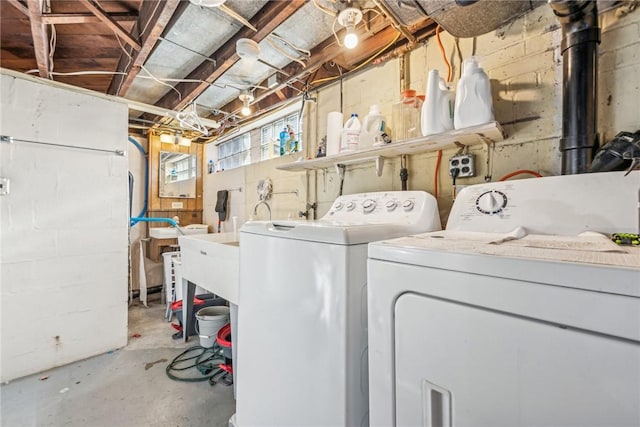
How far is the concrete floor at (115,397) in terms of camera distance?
1536 millimetres

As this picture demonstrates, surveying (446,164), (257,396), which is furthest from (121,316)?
(446,164)

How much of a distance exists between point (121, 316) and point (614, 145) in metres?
3.29

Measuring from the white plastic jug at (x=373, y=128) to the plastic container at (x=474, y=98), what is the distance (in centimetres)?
49

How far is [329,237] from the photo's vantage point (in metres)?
0.92

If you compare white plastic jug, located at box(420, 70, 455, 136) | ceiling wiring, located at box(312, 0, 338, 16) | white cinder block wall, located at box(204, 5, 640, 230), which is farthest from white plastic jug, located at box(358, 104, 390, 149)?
ceiling wiring, located at box(312, 0, 338, 16)

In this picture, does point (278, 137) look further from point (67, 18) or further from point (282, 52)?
point (67, 18)

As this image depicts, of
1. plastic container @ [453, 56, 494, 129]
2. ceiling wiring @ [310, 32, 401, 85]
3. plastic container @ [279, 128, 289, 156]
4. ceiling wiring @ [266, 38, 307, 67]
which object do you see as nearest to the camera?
plastic container @ [453, 56, 494, 129]

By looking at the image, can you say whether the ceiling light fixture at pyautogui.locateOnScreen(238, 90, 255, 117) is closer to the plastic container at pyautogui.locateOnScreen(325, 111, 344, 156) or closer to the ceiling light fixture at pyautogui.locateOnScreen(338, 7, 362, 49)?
the plastic container at pyautogui.locateOnScreen(325, 111, 344, 156)

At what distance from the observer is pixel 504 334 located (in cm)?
54

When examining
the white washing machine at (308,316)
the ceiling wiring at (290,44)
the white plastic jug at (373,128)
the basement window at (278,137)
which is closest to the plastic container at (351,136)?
the white plastic jug at (373,128)

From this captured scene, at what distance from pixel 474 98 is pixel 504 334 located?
1053 millimetres

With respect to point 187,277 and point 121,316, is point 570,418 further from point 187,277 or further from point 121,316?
point 121,316

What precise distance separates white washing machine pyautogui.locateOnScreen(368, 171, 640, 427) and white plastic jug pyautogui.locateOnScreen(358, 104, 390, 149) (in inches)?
42.2

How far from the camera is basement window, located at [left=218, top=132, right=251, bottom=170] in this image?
3436 millimetres
